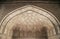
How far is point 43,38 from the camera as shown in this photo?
19.6 ft

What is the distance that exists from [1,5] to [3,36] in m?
1.54

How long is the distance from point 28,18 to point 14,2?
123 centimetres

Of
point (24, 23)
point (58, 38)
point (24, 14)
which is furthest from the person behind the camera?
point (24, 23)

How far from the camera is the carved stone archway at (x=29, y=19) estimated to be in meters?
4.51

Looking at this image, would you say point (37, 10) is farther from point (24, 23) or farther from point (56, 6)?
point (24, 23)

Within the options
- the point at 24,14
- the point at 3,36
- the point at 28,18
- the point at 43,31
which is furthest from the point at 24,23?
the point at 3,36

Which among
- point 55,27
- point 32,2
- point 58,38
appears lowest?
point 58,38

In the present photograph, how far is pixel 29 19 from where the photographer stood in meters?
5.49

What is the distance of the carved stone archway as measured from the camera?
451cm

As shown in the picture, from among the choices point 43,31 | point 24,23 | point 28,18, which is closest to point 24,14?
point 28,18

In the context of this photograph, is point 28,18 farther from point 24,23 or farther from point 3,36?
point 3,36

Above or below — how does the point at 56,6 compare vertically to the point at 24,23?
above

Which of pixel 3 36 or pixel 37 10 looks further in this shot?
pixel 37 10

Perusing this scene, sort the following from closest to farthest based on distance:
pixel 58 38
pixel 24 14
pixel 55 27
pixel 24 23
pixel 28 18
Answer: pixel 58 38 < pixel 55 27 < pixel 24 14 < pixel 28 18 < pixel 24 23
